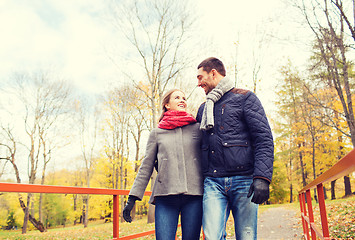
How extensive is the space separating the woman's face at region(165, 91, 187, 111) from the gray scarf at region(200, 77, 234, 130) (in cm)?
36

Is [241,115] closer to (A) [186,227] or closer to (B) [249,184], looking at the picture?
(B) [249,184]

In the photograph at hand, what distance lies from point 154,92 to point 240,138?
9.90 m

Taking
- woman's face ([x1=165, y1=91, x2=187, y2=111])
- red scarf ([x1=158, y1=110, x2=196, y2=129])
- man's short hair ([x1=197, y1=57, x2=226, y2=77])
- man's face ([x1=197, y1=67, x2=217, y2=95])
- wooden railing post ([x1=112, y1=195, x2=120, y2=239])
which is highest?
man's short hair ([x1=197, y1=57, x2=226, y2=77])

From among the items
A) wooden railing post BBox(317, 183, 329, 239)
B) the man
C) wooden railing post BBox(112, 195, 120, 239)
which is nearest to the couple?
the man

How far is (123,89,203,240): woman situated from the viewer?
2.13 m

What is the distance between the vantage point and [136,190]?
7.52 feet

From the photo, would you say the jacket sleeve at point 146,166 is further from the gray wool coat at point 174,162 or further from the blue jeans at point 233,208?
the blue jeans at point 233,208

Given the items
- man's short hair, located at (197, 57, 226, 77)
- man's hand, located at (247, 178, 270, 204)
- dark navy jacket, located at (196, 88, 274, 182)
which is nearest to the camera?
man's hand, located at (247, 178, 270, 204)

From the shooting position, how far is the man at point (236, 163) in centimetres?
186

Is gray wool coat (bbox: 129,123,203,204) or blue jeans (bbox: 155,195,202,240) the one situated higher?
gray wool coat (bbox: 129,123,203,204)

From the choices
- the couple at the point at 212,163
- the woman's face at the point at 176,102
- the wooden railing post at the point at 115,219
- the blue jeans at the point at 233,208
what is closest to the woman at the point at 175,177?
the couple at the point at 212,163

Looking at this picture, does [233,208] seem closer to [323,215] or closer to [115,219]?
[323,215]

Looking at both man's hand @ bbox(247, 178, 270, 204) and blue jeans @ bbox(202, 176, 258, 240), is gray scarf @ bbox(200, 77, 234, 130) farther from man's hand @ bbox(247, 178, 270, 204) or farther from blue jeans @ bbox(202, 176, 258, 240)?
man's hand @ bbox(247, 178, 270, 204)

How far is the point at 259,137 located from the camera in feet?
6.25
